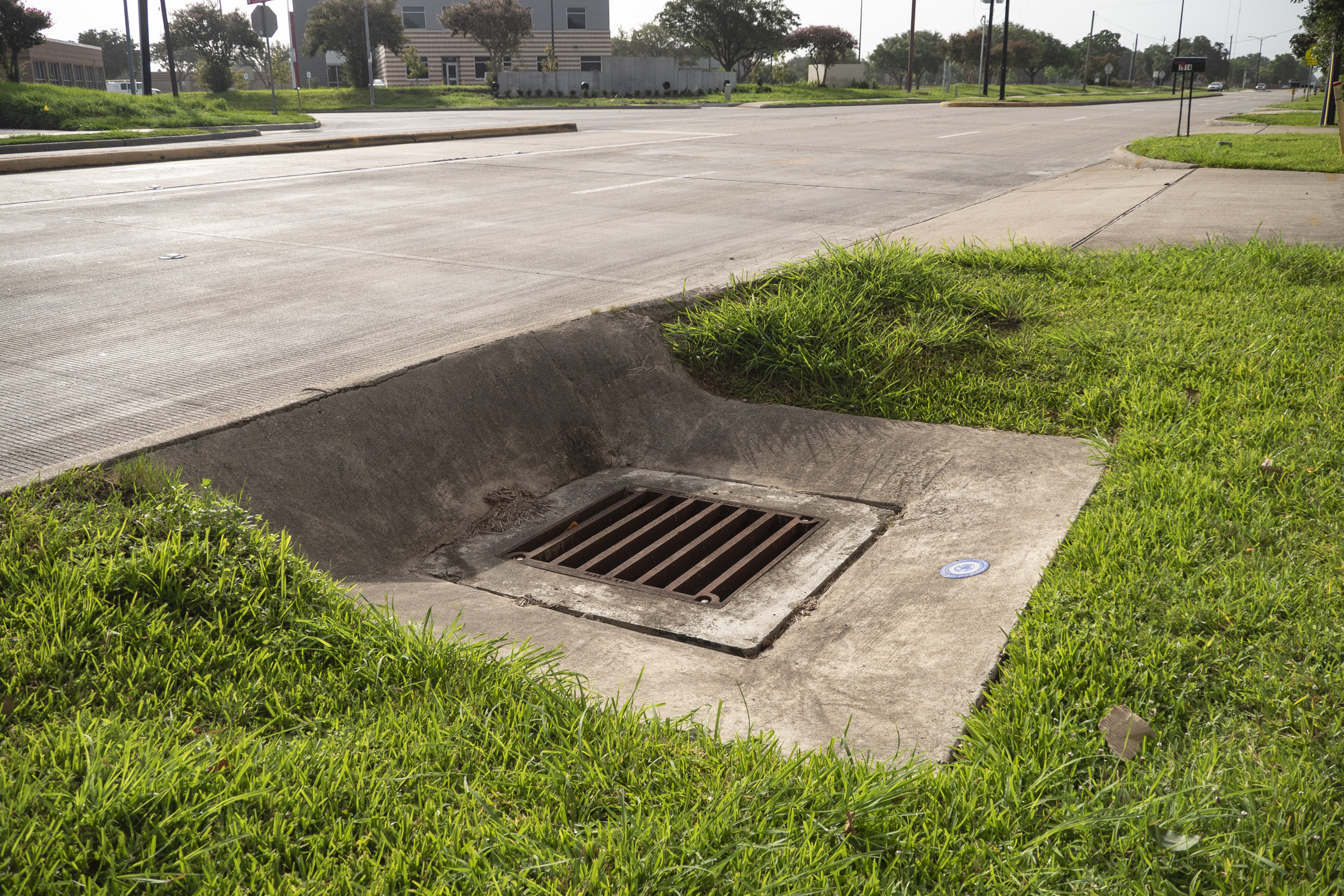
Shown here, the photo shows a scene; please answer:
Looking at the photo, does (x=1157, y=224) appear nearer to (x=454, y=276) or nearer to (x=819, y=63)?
(x=454, y=276)

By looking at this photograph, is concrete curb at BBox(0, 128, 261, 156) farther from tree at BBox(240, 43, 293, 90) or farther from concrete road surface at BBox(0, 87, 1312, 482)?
tree at BBox(240, 43, 293, 90)

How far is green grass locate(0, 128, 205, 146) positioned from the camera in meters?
17.5

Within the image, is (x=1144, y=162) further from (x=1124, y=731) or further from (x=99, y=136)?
(x=99, y=136)

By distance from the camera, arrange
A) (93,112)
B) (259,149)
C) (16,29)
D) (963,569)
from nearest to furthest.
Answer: (963,569) → (259,149) → (93,112) → (16,29)

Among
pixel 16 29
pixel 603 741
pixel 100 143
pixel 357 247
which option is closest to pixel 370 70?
pixel 16 29

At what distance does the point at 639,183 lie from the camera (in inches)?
506

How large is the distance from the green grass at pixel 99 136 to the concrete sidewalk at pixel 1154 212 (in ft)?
51.3

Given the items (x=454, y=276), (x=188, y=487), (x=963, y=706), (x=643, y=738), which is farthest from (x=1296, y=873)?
(x=454, y=276)

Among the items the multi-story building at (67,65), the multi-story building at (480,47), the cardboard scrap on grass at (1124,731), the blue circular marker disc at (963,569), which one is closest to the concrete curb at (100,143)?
the blue circular marker disc at (963,569)

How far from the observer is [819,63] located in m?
66.0

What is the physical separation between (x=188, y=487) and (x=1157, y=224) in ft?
27.2

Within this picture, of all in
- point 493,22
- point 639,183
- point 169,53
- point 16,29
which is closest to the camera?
point 639,183

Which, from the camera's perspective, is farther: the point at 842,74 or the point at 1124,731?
the point at 842,74

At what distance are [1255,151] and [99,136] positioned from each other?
1960 centimetres
